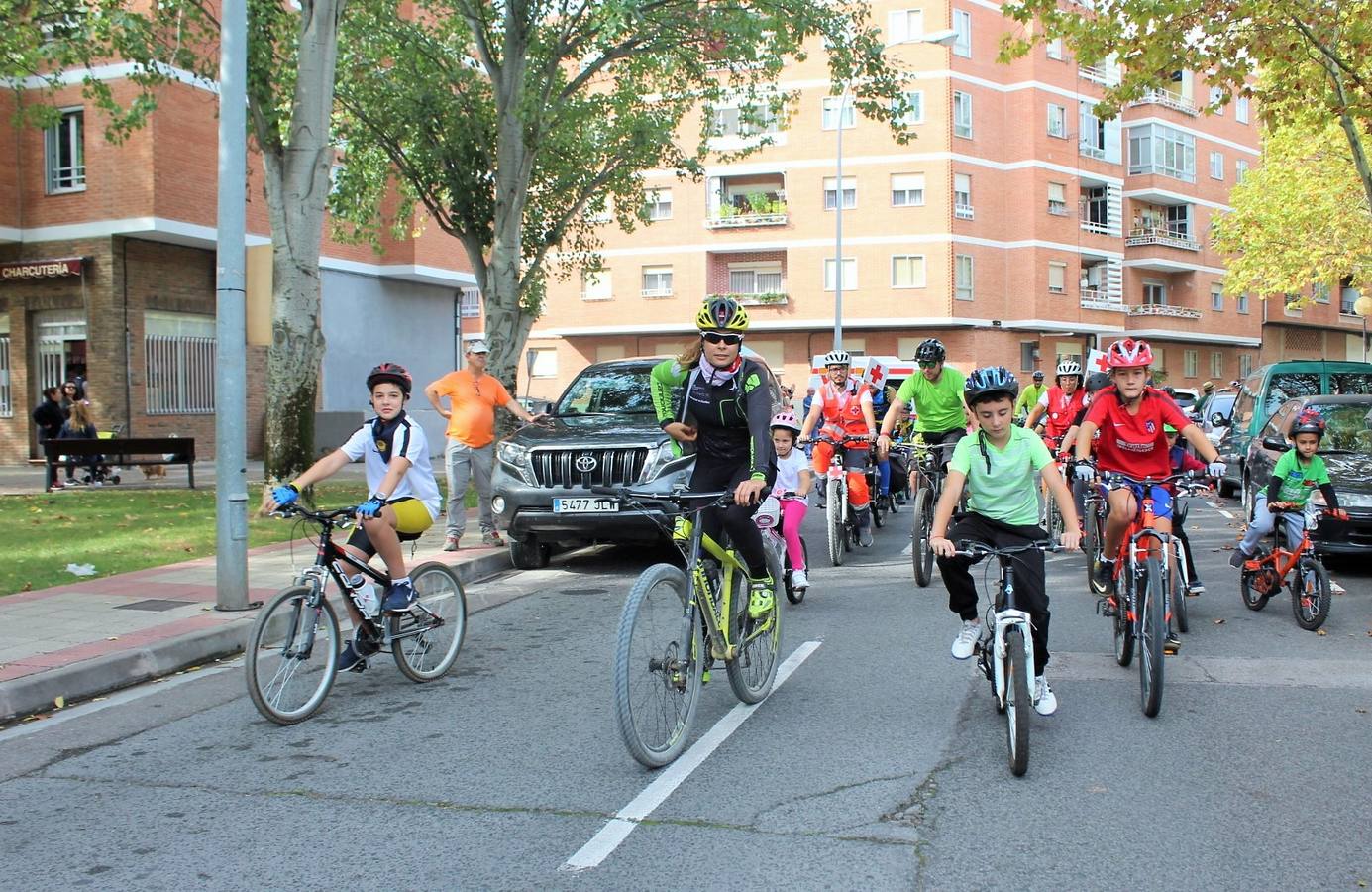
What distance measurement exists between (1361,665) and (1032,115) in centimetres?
4283

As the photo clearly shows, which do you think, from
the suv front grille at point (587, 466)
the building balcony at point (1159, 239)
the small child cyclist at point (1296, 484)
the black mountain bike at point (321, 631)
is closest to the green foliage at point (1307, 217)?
the small child cyclist at point (1296, 484)

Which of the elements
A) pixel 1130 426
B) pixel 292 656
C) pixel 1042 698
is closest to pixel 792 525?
pixel 1130 426

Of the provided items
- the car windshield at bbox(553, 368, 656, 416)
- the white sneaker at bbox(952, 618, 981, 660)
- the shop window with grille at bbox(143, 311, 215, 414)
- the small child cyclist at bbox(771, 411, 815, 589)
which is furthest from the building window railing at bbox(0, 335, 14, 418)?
the white sneaker at bbox(952, 618, 981, 660)

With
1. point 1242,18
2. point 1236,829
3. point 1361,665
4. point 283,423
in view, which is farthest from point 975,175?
point 1236,829

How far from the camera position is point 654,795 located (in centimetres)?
464

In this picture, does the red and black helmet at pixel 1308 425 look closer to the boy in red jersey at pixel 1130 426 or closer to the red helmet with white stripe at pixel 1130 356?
the boy in red jersey at pixel 1130 426

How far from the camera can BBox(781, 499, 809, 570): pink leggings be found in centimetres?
866

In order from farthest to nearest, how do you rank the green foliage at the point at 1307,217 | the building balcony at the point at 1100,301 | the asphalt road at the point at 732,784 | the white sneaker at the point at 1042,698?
1. the building balcony at the point at 1100,301
2. the green foliage at the point at 1307,217
3. the white sneaker at the point at 1042,698
4. the asphalt road at the point at 732,784

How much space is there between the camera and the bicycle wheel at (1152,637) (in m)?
5.61

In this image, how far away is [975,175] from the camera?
45469 millimetres

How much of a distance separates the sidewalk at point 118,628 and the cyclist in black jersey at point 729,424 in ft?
11.2

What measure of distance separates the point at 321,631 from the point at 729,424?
2.22m

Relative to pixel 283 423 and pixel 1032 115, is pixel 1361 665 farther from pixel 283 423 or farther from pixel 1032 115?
pixel 1032 115

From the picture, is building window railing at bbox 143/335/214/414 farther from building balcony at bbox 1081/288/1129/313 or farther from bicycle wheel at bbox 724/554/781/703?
building balcony at bbox 1081/288/1129/313
